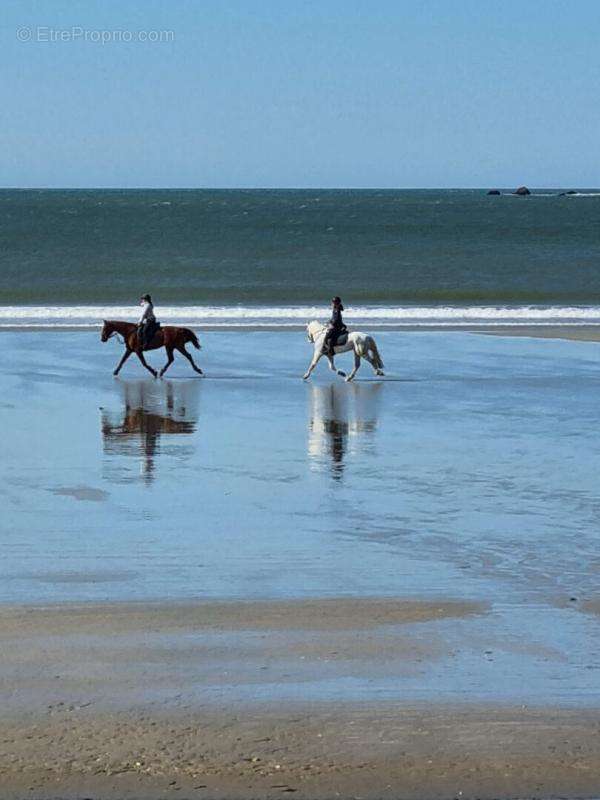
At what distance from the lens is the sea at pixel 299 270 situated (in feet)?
149

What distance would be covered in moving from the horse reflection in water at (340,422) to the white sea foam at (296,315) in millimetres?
15834

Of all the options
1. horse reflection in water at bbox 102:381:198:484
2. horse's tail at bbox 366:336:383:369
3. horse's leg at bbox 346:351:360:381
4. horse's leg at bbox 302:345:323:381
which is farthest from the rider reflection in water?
horse reflection in water at bbox 102:381:198:484

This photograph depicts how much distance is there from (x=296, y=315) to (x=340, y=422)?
81.8ft

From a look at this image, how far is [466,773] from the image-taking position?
7.45m

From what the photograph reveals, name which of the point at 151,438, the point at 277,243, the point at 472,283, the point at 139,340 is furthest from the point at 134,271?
the point at 151,438

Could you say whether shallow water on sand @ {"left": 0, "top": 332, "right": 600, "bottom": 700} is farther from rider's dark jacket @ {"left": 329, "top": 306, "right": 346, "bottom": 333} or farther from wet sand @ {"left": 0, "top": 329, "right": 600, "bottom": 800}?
rider's dark jacket @ {"left": 329, "top": 306, "right": 346, "bottom": 333}

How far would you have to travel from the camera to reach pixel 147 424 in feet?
64.6

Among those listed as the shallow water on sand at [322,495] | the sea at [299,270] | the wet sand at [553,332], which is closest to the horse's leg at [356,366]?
the shallow water on sand at [322,495]

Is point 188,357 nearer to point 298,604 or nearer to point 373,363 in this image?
point 373,363

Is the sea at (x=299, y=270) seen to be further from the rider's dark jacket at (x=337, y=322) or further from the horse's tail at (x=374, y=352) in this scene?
the horse's tail at (x=374, y=352)

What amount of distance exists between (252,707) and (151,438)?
1019 cm

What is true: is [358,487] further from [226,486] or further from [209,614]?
[209,614]

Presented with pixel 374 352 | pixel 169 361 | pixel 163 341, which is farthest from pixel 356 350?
pixel 163 341

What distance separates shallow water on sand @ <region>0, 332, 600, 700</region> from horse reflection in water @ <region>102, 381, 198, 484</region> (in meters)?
0.05
